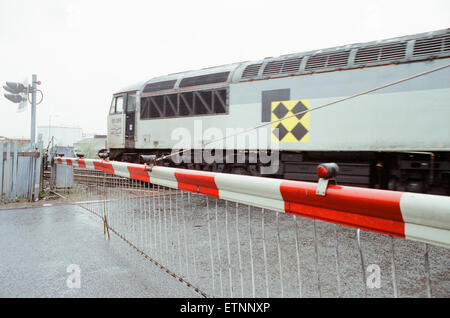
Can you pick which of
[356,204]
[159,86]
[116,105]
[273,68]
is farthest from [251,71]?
[356,204]

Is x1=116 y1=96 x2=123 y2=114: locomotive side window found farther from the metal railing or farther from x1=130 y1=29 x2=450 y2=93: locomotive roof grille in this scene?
the metal railing

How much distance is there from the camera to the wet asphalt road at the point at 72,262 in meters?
2.53

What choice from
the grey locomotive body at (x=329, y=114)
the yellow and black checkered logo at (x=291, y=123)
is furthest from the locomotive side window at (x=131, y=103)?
the yellow and black checkered logo at (x=291, y=123)

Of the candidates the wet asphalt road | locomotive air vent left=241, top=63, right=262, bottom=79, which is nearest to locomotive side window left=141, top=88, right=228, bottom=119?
locomotive air vent left=241, top=63, right=262, bottom=79

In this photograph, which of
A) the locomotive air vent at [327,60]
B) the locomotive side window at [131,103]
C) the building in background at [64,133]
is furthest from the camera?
the building in background at [64,133]

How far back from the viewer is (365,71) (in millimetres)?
7441

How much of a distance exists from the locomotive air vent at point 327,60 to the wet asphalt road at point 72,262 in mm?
6343

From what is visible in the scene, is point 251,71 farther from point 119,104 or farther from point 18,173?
point 18,173

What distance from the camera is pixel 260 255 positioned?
130 inches

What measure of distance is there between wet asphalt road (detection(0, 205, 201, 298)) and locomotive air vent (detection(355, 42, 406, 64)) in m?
6.74

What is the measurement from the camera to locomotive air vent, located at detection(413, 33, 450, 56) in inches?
260

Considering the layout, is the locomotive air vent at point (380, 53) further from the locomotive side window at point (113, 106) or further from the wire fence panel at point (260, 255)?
the locomotive side window at point (113, 106)

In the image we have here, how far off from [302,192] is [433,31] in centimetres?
762
